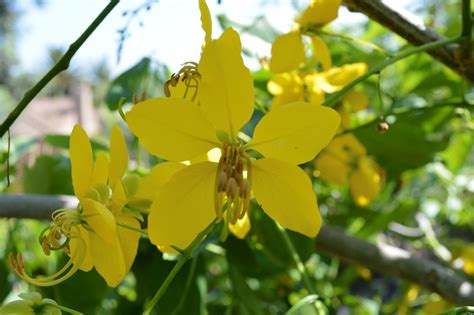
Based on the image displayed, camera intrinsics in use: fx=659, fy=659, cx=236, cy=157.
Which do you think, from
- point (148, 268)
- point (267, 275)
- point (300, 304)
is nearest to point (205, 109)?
point (300, 304)

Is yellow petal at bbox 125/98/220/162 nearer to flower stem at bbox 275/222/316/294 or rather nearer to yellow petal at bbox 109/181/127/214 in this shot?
yellow petal at bbox 109/181/127/214

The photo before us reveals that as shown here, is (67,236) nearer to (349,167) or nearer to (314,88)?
(314,88)

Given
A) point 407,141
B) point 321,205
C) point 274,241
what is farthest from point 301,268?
point 321,205

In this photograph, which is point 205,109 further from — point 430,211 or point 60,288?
point 430,211

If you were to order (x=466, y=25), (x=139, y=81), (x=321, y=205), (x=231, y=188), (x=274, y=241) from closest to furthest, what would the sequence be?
(x=231, y=188)
(x=466, y=25)
(x=274, y=241)
(x=139, y=81)
(x=321, y=205)

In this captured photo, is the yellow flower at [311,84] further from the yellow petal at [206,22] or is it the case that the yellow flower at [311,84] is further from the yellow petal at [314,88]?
the yellow petal at [206,22]
